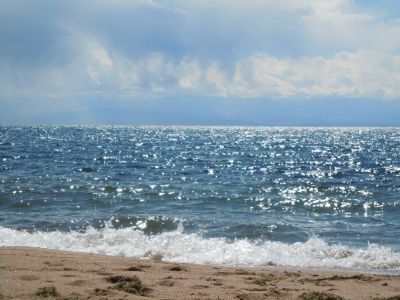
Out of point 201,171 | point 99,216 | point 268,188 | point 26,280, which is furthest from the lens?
point 201,171

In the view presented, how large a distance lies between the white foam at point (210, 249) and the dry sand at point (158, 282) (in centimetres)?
173

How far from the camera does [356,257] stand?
13.2 meters

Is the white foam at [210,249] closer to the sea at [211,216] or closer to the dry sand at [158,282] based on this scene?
the sea at [211,216]

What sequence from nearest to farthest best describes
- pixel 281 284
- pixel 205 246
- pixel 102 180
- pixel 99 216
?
pixel 281 284 → pixel 205 246 → pixel 99 216 → pixel 102 180

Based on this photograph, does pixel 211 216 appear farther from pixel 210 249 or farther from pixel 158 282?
pixel 158 282

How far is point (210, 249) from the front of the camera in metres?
13.9

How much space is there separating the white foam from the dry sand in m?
1.73

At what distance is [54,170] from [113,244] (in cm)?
2208

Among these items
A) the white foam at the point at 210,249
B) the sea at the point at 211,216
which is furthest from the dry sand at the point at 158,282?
the sea at the point at 211,216

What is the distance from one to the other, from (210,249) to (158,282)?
5067 millimetres

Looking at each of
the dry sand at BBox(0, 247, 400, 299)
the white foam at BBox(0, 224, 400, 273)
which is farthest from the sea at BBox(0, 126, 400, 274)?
A: the dry sand at BBox(0, 247, 400, 299)

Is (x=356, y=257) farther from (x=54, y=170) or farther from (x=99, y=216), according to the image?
(x=54, y=170)

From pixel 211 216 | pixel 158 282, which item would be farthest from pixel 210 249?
pixel 211 216

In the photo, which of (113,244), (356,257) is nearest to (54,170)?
(113,244)
